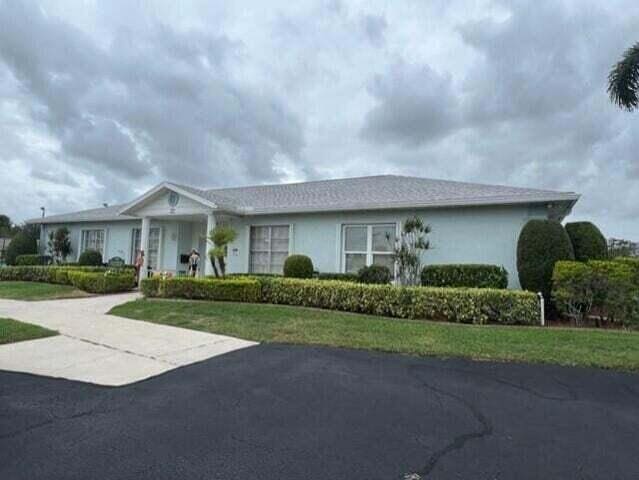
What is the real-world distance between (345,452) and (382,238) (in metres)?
10.5

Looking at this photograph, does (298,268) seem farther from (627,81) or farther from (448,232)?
(627,81)

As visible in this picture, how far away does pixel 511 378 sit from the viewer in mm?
5180

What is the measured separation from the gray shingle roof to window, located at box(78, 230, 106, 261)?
2.89 feet

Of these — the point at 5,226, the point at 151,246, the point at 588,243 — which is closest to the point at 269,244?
the point at 151,246

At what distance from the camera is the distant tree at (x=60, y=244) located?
2080 centimetres

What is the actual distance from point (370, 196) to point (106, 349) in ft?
32.7

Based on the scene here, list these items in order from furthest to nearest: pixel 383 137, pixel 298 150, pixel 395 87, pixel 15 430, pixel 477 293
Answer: pixel 298 150, pixel 383 137, pixel 395 87, pixel 477 293, pixel 15 430

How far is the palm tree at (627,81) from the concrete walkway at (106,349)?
1363 centimetres

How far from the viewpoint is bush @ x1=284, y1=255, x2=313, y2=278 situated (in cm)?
1298

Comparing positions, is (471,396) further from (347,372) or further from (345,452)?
(345,452)

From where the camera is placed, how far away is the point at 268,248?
15.2 meters

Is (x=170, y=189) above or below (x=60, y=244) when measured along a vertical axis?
above

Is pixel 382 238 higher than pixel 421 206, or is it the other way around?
pixel 421 206

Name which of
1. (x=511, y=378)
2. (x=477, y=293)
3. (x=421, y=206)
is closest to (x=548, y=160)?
(x=421, y=206)
